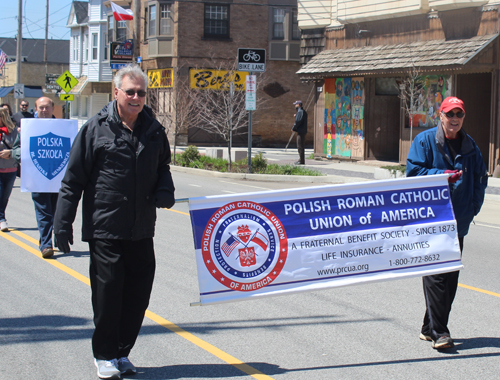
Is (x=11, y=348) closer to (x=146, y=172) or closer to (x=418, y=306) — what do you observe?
(x=146, y=172)

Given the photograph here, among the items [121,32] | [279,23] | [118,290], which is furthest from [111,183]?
[121,32]

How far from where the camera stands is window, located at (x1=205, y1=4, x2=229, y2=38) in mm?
35281

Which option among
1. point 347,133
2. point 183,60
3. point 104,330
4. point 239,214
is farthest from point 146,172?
point 183,60

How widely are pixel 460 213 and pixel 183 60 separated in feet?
101

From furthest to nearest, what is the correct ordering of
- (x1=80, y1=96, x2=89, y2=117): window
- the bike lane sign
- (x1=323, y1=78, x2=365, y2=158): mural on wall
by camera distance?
(x1=80, y1=96, x2=89, y2=117): window → (x1=323, y1=78, x2=365, y2=158): mural on wall → the bike lane sign

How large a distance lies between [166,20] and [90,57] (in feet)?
49.0

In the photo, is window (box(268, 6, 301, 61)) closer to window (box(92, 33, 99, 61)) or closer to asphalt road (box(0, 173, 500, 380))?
window (box(92, 33, 99, 61))

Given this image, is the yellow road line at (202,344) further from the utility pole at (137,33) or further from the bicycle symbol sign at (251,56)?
the utility pole at (137,33)

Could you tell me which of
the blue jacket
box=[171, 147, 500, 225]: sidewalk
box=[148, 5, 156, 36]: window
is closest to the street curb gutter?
box=[171, 147, 500, 225]: sidewalk

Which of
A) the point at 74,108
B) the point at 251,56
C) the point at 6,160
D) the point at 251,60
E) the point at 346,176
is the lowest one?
the point at 346,176

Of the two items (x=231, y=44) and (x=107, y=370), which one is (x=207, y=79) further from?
(x=107, y=370)

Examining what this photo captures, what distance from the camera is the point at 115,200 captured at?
14.2 feet

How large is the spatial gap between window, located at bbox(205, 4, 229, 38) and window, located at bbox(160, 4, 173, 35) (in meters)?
1.94

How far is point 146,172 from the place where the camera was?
4.42 m
